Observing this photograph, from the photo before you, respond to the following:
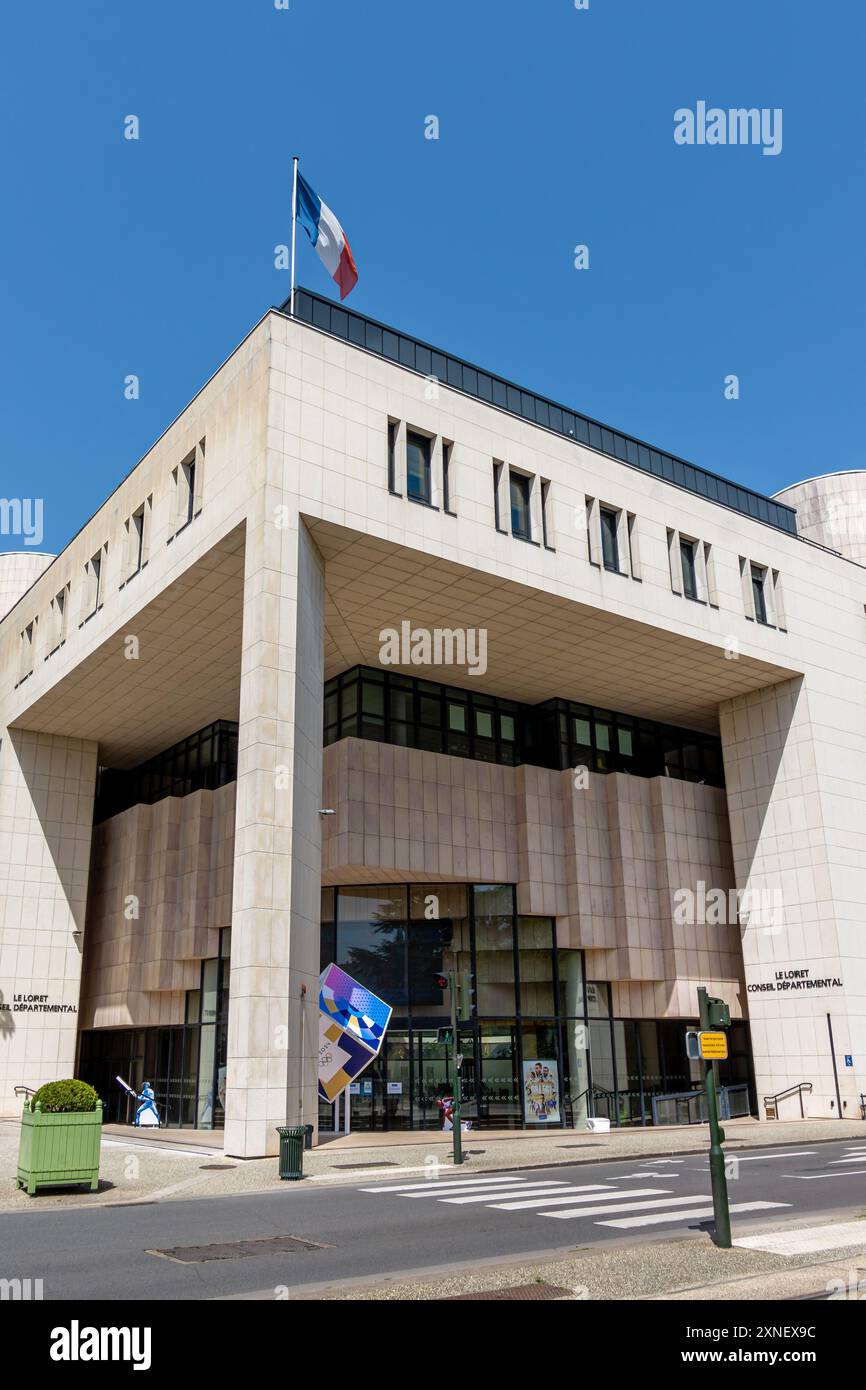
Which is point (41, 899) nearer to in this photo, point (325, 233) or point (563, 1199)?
point (325, 233)

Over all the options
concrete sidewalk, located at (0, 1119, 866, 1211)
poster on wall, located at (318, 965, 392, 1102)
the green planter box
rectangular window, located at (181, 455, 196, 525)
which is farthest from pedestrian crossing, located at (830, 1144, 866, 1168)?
rectangular window, located at (181, 455, 196, 525)

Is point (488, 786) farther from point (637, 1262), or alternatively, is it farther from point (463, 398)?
point (637, 1262)

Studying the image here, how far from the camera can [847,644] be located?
4144 cm

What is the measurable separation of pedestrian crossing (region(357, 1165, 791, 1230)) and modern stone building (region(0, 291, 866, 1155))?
6368 millimetres

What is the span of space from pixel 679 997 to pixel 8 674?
2825 cm

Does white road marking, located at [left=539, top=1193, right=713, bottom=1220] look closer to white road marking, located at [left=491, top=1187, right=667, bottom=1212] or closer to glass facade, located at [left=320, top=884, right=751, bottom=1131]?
white road marking, located at [left=491, top=1187, right=667, bottom=1212]

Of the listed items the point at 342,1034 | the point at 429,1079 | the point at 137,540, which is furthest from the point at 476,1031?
the point at 137,540

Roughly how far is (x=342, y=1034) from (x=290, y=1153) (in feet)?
37.0

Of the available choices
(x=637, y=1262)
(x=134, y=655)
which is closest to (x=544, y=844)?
(x=134, y=655)

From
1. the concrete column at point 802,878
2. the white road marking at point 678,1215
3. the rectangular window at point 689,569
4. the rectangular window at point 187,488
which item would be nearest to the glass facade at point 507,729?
the concrete column at point 802,878

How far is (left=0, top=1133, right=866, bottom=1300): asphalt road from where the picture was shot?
1098cm

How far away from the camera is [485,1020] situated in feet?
116

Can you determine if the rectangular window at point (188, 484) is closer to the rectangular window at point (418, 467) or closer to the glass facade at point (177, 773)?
the rectangular window at point (418, 467)

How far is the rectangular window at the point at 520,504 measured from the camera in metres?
32.2
